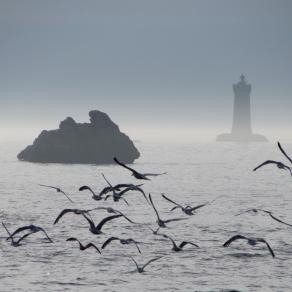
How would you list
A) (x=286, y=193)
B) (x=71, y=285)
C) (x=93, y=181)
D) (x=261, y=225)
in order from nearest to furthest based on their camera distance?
1. (x=71, y=285)
2. (x=261, y=225)
3. (x=286, y=193)
4. (x=93, y=181)

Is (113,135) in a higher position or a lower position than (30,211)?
higher

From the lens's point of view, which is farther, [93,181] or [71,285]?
[93,181]

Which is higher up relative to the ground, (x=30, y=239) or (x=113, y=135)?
(x=113, y=135)

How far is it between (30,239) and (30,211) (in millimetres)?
26652

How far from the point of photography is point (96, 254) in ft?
149

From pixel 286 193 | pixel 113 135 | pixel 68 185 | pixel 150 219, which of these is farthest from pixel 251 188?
pixel 113 135

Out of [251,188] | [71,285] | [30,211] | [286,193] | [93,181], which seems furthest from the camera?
[93,181]

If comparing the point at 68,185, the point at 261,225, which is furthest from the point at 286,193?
the point at 261,225

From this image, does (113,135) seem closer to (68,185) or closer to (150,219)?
(68,185)

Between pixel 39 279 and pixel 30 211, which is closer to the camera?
pixel 39 279

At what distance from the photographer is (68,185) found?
13550 cm

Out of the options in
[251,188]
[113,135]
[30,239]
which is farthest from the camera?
[113,135]

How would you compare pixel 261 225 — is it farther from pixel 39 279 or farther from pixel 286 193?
pixel 286 193

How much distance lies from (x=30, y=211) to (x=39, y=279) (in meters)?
41.2
